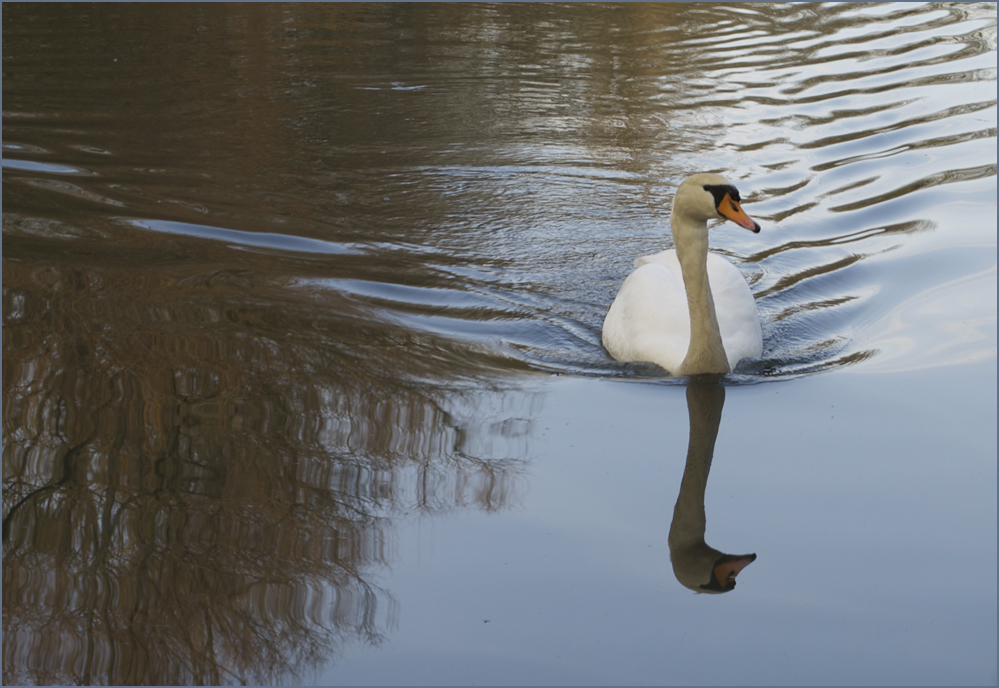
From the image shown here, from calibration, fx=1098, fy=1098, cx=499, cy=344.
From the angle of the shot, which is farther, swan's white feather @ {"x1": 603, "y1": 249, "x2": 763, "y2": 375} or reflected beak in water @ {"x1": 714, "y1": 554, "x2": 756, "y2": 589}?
swan's white feather @ {"x1": 603, "y1": 249, "x2": 763, "y2": 375}

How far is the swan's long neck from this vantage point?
5945 mm

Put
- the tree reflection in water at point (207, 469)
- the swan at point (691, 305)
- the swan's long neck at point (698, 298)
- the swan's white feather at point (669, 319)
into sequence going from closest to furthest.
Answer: the tree reflection in water at point (207, 469) → the swan at point (691, 305) → the swan's long neck at point (698, 298) → the swan's white feather at point (669, 319)

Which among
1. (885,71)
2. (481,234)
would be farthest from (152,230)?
(885,71)

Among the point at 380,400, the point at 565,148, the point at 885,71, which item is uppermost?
the point at 885,71

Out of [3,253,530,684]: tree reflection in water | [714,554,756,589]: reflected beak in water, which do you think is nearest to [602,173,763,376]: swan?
[3,253,530,684]: tree reflection in water

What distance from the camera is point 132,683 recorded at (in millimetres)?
3881

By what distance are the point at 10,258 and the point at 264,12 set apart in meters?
10.6

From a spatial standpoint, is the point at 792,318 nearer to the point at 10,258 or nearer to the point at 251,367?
the point at 251,367

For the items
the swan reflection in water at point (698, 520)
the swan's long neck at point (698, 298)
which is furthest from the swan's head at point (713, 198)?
the swan reflection in water at point (698, 520)

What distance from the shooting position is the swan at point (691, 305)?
5746 mm

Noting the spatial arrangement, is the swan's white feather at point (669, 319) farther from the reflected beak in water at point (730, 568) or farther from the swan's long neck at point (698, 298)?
the reflected beak in water at point (730, 568)

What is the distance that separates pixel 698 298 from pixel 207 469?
8.89 feet

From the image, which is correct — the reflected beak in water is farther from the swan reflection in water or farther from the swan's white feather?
the swan's white feather

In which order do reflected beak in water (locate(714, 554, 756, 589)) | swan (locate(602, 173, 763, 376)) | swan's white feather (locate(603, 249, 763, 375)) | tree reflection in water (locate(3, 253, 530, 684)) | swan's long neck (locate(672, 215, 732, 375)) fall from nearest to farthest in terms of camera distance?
tree reflection in water (locate(3, 253, 530, 684)), reflected beak in water (locate(714, 554, 756, 589)), swan (locate(602, 173, 763, 376)), swan's long neck (locate(672, 215, 732, 375)), swan's white feather (locate(603, 249, 763, 375))
